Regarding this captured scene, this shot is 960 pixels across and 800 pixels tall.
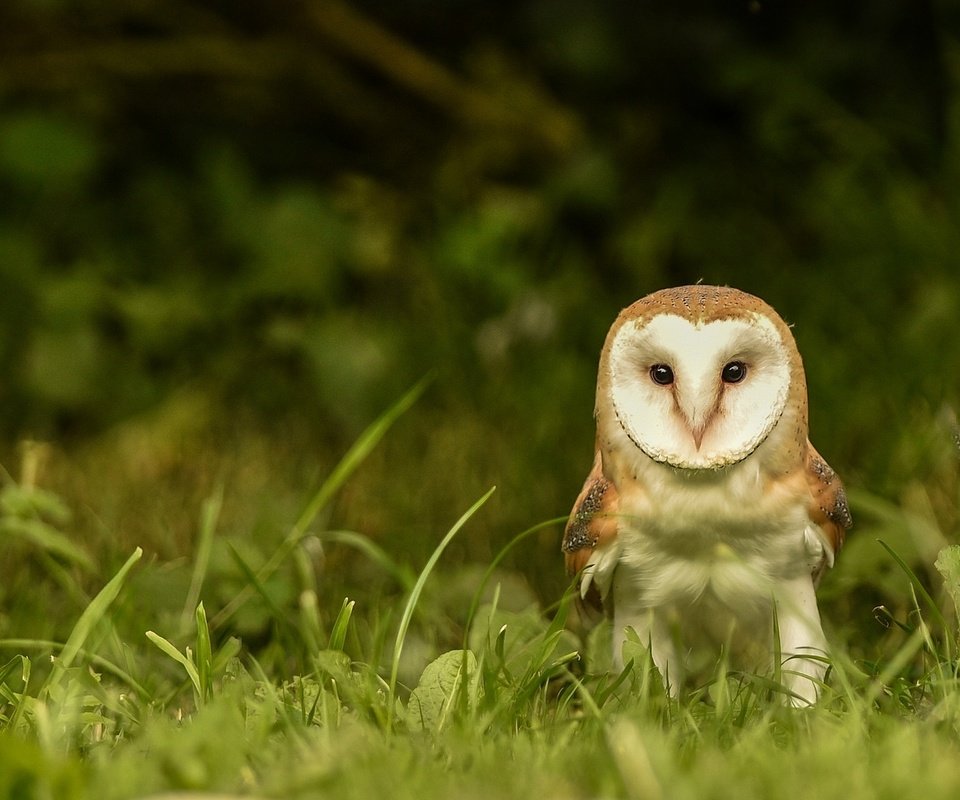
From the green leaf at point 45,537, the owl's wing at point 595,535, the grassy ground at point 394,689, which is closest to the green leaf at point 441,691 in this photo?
the grassy ground at point 394,689

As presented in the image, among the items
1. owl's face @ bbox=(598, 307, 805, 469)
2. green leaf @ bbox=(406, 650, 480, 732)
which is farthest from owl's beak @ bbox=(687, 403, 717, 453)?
green leaf @ bbox=(406, 650, 480, 732)

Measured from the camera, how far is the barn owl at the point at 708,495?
1.64 meters

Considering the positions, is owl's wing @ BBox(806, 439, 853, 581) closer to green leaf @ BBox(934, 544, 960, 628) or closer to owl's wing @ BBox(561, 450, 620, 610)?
green leaf @ BBox(934, 544, 960, 628)

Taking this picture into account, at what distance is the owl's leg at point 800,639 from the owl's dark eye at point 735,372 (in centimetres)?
31

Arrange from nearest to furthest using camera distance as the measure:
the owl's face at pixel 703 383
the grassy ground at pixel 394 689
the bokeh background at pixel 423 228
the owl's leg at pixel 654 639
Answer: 1. the grassy ground at pixel 394 689
2. the owl's face at pixel 703 383
3. the owl's leg at pixel 654 639
4. the bokeh background at pixel 423 228

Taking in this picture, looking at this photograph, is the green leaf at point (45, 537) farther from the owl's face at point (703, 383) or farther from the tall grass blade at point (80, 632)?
the owl's face at point (703, 383)

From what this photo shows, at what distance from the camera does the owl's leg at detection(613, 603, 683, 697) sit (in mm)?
1841

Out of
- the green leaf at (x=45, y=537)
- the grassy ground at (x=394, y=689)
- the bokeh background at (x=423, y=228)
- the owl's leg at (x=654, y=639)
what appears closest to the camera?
the grassy ground at (x=394, y=689)

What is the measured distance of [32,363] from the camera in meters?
3.47

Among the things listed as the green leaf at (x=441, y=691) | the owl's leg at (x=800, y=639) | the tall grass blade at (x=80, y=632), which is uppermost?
the owl's leg at (x=800, y=639)

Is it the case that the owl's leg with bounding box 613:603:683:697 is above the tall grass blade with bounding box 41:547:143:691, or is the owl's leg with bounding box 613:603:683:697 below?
above

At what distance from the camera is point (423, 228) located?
3.98 metres

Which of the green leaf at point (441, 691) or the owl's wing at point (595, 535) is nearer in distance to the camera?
the green leaf at point (441, 691)

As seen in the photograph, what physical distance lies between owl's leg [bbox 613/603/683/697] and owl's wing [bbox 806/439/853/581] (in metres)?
0.23
